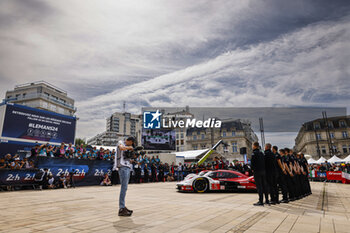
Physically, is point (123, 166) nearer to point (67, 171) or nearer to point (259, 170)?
point (259, 170)

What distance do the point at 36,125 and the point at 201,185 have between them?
15687 mm

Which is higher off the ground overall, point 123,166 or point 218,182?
point 123,166

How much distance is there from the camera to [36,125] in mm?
18750

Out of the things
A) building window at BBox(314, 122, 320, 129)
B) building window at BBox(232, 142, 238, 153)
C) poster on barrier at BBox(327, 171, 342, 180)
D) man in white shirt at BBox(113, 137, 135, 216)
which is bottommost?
poster on barrier at BBox(327, 171, 342, 180)

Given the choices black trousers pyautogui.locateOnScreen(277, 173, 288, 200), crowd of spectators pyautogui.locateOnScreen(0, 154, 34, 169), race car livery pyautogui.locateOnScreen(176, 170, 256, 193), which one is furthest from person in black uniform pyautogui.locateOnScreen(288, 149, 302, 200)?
crowd of spectators pyautogui.locateOnScreen(0, 154, 34, 169)

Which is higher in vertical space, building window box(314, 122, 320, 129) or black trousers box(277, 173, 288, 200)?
building window box(314, 122, 320, 129)

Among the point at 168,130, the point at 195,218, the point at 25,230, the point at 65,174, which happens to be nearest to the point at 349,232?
the point at 195,218

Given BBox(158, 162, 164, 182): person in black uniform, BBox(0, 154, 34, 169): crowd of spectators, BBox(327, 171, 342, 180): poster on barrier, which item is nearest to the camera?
BBox(0, 154, 34, 169): crowd of spectators

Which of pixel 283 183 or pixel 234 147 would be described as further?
pixel 234 147

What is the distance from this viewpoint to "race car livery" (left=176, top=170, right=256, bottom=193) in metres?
10.5

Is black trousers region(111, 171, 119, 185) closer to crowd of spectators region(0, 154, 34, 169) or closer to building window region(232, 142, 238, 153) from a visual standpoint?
crowd of spectators region(0, 154, 34, 169)

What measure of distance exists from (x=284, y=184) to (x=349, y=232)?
4.08 meters

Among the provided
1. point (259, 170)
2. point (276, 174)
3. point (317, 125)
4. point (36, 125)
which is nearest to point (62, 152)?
point (36, 125)

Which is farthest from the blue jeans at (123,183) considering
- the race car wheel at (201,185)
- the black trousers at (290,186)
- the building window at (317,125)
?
the building window at (317,125)
